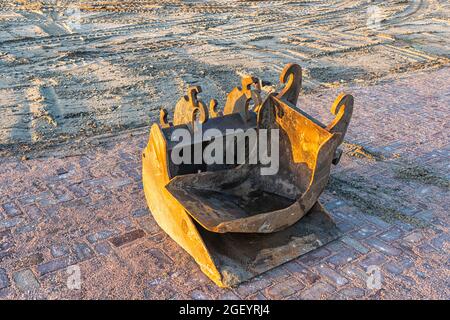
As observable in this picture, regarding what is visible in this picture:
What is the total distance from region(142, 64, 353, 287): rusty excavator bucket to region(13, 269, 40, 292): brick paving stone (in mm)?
1129

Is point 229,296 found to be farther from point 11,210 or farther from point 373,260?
point 11,210

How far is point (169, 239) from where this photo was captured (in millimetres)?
4367

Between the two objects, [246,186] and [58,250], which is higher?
[246,186]

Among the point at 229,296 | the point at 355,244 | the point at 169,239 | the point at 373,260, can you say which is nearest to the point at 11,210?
the point at 169,239

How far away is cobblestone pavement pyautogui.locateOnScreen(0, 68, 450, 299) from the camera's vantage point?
3.80 m

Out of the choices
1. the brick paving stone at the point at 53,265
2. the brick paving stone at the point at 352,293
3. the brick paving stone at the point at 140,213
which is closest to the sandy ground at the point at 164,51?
the brick paving stone at the point at 140,213

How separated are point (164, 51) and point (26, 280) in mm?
8216

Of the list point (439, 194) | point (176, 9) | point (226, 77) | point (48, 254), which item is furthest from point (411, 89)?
point (176, 9)

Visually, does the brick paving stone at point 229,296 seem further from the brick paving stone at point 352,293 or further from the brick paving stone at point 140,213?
the brick paving stone at point 140,213

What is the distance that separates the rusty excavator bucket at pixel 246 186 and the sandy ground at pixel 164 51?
9.50ft

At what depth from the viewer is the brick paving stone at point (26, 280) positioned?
378 centimetres

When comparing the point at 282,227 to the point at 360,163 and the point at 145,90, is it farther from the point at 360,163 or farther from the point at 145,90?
the point at 145,90

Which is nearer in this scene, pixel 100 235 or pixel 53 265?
pixel 53 265
